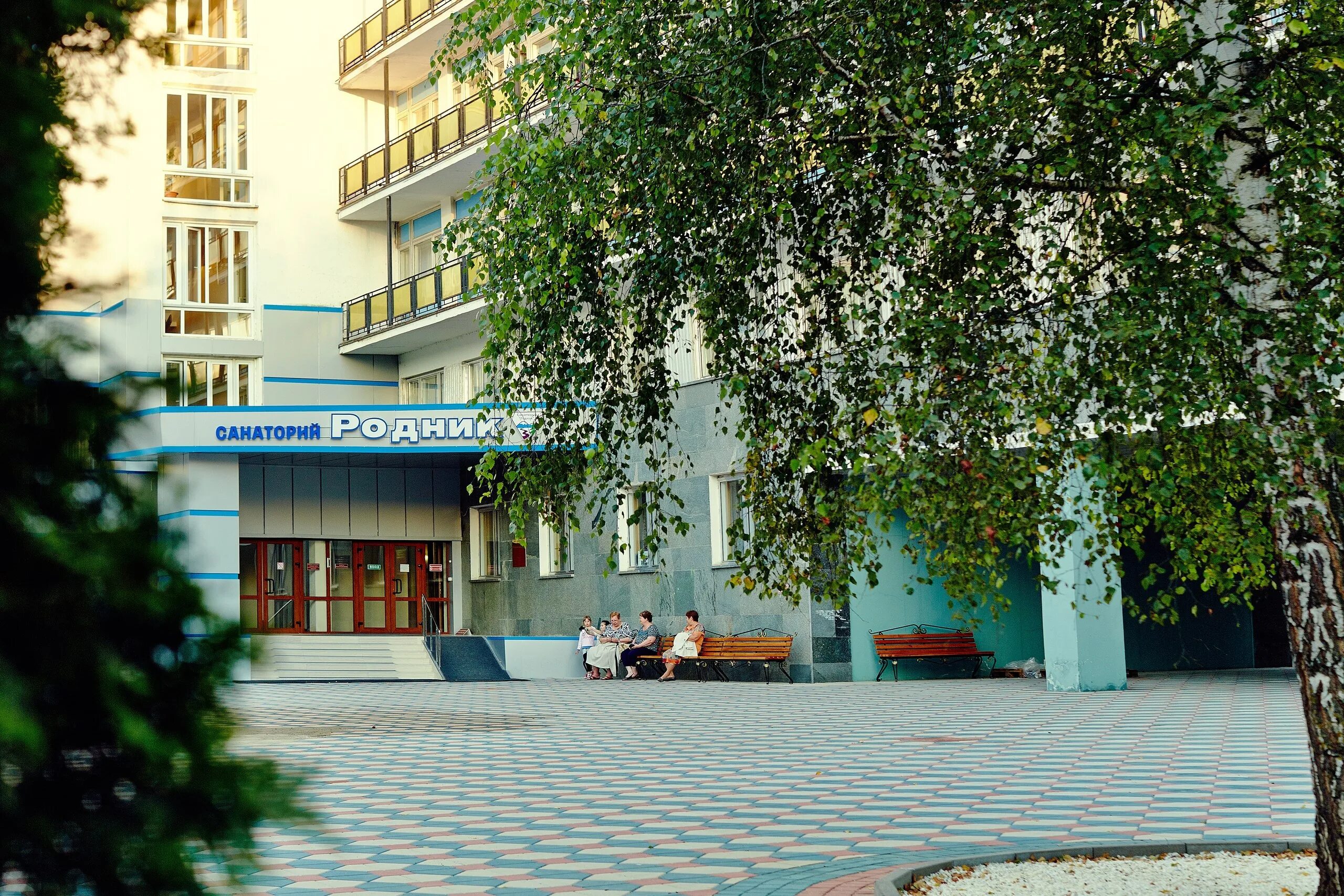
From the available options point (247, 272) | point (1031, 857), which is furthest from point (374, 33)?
point (1031, 857)

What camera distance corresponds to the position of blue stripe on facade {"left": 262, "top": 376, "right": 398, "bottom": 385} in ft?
130

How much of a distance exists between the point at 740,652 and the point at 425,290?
47.6 feet

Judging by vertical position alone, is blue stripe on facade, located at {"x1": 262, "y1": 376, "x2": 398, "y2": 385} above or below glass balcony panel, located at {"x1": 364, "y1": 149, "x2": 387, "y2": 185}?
below

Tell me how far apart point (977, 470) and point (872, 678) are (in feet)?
76.4

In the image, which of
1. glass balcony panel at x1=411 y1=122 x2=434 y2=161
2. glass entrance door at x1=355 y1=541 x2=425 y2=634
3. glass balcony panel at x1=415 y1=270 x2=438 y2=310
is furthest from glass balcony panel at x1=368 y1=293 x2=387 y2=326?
glass entrance door at x1=355 y1=541 x2=425 y2=634

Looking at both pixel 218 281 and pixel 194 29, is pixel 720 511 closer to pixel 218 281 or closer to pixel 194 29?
pixel 218 281

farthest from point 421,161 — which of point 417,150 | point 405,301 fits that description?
point 405,301

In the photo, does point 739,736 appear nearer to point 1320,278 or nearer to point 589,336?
point 589,336

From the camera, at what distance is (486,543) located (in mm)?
39781

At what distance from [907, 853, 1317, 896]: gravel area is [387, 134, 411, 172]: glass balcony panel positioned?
33765 mm

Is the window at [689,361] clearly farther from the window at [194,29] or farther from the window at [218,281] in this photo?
the window at [194,29]

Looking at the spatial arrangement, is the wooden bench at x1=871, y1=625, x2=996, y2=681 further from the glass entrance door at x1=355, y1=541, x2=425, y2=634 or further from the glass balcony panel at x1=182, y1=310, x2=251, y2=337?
the glass balcony panel at x1=182, y1=310, x2=251, y2=337

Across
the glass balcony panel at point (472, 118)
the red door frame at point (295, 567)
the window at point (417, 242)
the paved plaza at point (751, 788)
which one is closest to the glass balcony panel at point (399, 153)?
the window at point (417, 242)

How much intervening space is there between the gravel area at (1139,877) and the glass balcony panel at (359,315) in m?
34.7
